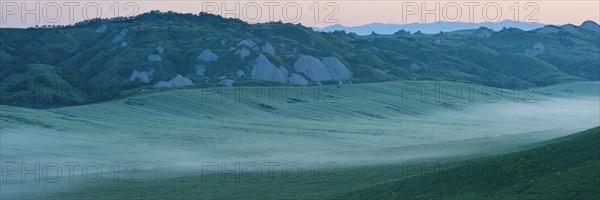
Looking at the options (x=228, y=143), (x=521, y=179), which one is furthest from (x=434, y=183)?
(x=228, y=143)

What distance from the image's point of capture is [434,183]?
2665 inches

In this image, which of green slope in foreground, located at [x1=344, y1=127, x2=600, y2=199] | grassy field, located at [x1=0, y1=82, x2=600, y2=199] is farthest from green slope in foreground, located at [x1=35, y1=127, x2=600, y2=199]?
grassy field, located at [x1=0, y1=82, x2=600, y2=199]

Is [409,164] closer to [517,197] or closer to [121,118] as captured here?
[517,197]

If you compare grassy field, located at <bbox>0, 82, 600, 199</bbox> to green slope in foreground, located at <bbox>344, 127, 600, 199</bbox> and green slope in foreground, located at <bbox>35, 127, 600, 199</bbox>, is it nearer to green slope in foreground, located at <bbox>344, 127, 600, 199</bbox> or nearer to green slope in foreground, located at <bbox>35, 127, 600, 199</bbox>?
green slope in foreground, located at <bbox>35, 127, 600, 199</bbox>

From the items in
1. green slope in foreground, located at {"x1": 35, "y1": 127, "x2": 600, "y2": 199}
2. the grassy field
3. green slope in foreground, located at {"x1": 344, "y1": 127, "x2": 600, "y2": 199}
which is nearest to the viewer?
green slope in foreground, located at {"x1": 344, "y1": 127, "x2": 600, "y2": 199}

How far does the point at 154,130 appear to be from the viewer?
15112 centimetres

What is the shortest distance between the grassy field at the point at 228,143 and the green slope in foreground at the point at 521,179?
3.47 metres

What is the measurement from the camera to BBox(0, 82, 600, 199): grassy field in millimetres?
85750

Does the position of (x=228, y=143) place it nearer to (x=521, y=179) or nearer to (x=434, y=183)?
(x=434, y=183)

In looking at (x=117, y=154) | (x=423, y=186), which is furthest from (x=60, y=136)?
(x=423, y=186)

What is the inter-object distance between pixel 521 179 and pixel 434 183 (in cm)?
795

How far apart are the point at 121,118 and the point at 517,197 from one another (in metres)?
123

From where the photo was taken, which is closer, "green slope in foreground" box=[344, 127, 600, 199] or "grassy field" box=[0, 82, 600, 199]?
"green slope in foreground" box=[344, 127, 600, 199]

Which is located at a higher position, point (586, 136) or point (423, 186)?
point (586, 136)
